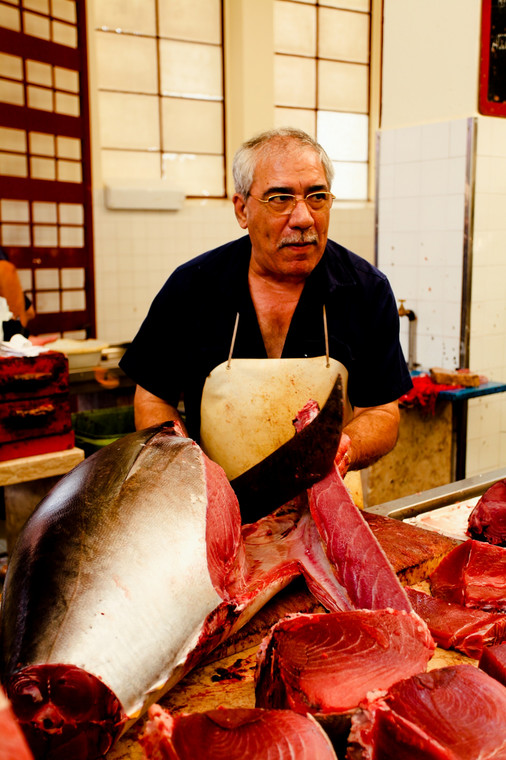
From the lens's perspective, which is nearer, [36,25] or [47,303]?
[36,25]

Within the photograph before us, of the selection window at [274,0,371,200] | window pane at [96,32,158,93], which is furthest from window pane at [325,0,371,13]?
window pane at [96,32,158,93]

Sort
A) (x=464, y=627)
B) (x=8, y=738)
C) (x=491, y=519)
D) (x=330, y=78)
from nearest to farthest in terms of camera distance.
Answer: (x=8, y=738)
(x=464, y=627)
(x=491, y=519)
(x=330, y=78)

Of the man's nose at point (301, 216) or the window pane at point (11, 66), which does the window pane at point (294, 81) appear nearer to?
the window pane at point (11, 66)

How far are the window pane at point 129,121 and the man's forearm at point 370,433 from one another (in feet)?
21.4

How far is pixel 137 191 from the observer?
8180mm

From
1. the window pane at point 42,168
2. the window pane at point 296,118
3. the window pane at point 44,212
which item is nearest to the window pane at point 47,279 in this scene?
the window pane at point 44,212

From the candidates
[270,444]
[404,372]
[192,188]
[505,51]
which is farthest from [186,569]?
[192,188]

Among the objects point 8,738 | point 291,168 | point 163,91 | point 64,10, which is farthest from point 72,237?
point 8,738

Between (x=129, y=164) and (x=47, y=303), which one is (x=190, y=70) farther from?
(x=47, y=303)

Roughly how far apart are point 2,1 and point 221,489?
21.0 ft

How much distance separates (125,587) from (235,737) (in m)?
0.31

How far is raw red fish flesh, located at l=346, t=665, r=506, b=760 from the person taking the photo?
3.59ft

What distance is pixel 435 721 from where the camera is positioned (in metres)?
1.16

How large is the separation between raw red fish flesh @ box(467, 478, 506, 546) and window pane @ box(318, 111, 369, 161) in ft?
28.2
